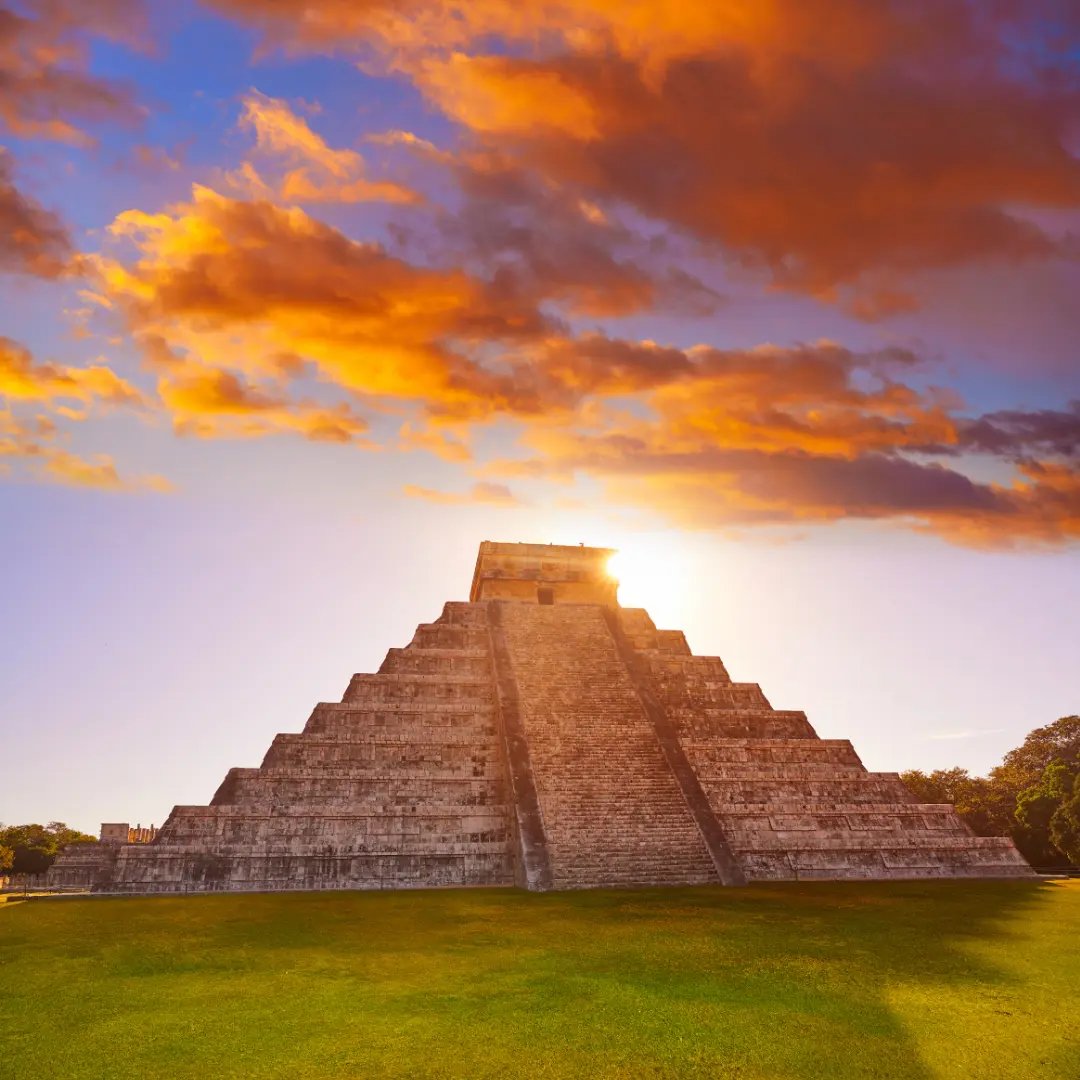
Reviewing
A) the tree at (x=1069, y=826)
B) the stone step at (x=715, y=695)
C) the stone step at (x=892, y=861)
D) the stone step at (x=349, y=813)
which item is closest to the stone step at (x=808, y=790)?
the stone step at (x=892, y=861)

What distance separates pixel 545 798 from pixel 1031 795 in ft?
65.8

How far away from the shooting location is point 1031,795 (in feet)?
104

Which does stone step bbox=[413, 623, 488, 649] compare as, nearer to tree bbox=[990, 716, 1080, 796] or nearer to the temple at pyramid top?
the temple at pyramid top

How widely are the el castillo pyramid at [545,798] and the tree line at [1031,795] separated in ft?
29.0

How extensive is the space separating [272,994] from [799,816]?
15802mm

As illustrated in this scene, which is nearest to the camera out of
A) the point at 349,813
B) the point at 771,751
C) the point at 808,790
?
the point at 349,813

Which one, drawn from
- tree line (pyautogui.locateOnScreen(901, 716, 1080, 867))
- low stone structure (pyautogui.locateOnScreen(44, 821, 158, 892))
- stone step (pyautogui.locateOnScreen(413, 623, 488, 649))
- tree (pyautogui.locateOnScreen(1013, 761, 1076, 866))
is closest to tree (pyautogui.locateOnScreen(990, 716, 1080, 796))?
tree line (pyautogui.locateOnScreen(901, 716, 1080, 867))

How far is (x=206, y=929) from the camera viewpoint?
14.2 metres

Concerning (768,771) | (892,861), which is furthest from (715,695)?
(892,861)

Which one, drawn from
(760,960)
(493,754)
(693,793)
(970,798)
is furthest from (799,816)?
(970,798)

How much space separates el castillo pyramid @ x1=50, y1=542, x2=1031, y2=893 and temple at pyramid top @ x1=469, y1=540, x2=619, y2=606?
662 cm

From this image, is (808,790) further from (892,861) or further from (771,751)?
(892,861)

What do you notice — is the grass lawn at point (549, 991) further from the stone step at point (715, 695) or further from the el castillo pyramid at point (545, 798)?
the stone step at point (715, 695)

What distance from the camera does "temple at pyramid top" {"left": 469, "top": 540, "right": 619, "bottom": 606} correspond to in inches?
1451
